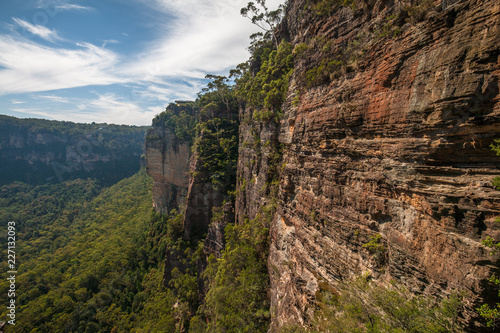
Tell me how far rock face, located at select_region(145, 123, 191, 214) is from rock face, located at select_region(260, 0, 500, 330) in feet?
127

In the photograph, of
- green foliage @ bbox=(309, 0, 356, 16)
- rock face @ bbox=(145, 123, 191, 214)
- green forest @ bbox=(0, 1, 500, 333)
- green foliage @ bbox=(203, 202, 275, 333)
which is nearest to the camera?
green forest @ bbox=(0, 1, 500, 333)

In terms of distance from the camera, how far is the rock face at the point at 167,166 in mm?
47062

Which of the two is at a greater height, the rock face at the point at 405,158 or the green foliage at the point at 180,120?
the green foliage at the point at 180,120

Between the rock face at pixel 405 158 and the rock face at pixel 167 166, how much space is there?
3867 centimetres

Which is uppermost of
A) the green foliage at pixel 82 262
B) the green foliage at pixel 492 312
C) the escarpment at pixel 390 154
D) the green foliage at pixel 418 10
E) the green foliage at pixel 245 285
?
the green foliage at pixel 418 10

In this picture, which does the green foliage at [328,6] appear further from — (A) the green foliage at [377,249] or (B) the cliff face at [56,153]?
(B) the cliff face at [56,153]

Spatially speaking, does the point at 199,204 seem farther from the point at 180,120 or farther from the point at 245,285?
the point at 180,120

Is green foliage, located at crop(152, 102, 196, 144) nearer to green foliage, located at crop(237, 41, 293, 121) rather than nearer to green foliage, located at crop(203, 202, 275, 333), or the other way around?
green foliage, located at crop(237, 41, 293, 121)

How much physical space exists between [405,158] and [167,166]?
49.1 meters

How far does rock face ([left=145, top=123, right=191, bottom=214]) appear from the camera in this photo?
47062mm

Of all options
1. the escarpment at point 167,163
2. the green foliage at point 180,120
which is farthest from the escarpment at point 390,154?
the green foliage at point 180,120

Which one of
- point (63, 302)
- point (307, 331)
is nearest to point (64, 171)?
point (63, 302)

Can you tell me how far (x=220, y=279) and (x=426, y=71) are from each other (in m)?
21.4

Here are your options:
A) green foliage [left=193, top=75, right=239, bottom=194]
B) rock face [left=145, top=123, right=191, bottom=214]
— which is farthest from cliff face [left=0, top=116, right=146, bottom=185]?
green foliage [left=193, top=75, right=239, bottom=194]
